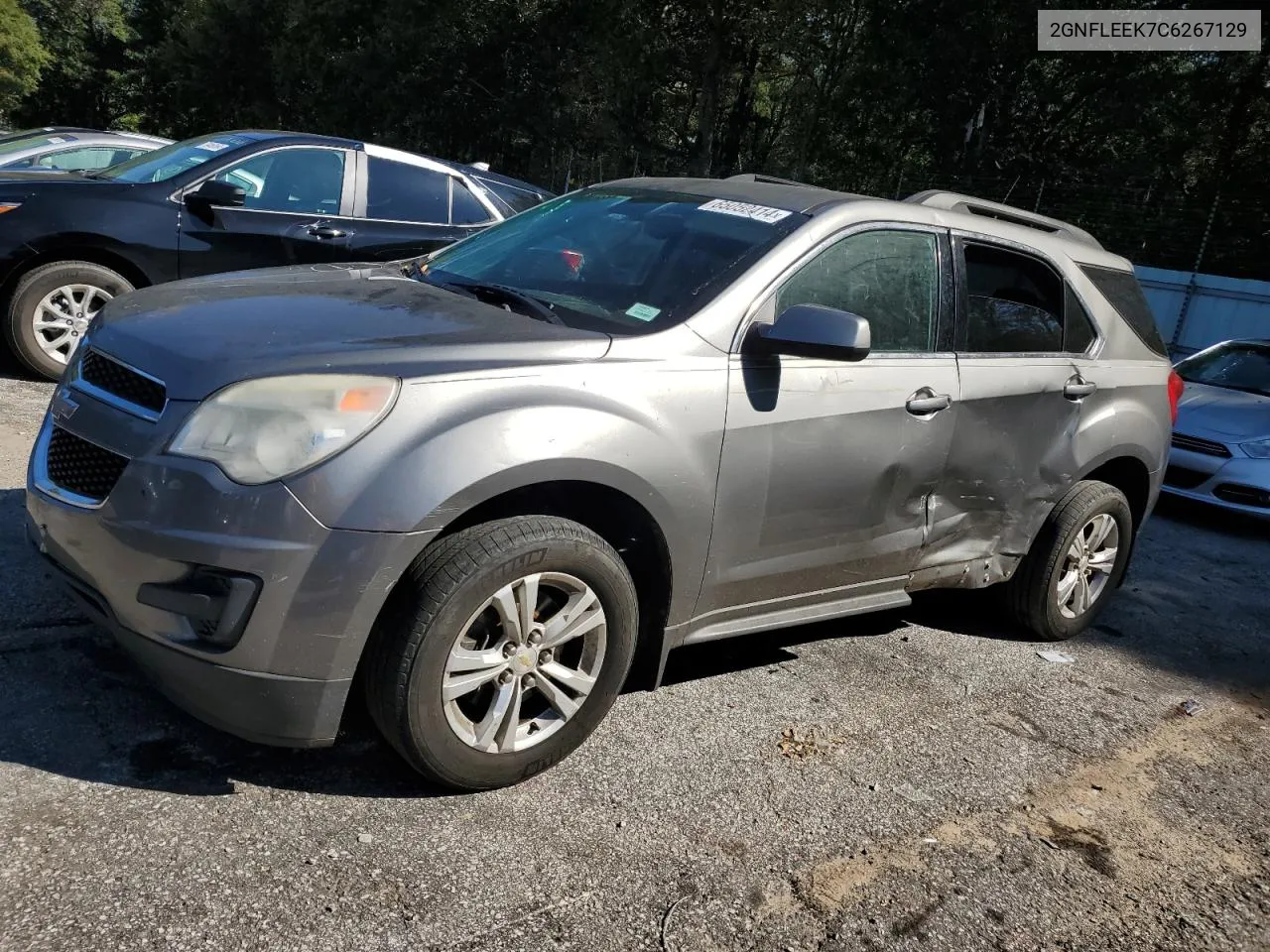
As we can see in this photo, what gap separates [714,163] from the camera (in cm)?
3006

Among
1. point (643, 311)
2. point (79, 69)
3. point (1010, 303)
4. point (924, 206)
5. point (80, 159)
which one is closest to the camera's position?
point (643, 311)

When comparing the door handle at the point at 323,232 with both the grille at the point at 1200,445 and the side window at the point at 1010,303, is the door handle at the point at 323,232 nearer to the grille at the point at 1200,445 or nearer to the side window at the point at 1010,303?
the side window at the point at 1010,303

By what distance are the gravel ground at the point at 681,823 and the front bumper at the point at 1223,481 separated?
150 inches

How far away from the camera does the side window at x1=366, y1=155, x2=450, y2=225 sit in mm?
7230

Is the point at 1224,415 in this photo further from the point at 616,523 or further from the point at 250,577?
the point at 250,577

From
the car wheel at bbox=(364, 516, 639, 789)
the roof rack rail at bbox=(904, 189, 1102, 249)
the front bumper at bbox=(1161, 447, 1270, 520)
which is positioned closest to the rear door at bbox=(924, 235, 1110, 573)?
the roof rack rail at bbox=(904, 189, 1102, 249)

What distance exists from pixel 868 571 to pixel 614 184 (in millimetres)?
1838

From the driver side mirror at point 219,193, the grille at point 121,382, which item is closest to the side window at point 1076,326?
the grille at point 121,382

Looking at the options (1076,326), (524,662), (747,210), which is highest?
(747,210)

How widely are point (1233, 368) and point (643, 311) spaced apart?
749cm

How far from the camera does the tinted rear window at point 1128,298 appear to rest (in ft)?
15.4

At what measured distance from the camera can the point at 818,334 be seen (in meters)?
3.16

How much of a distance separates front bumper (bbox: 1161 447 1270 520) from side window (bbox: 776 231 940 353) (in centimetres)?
479

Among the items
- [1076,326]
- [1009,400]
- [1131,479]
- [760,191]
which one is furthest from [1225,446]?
[760,191]
